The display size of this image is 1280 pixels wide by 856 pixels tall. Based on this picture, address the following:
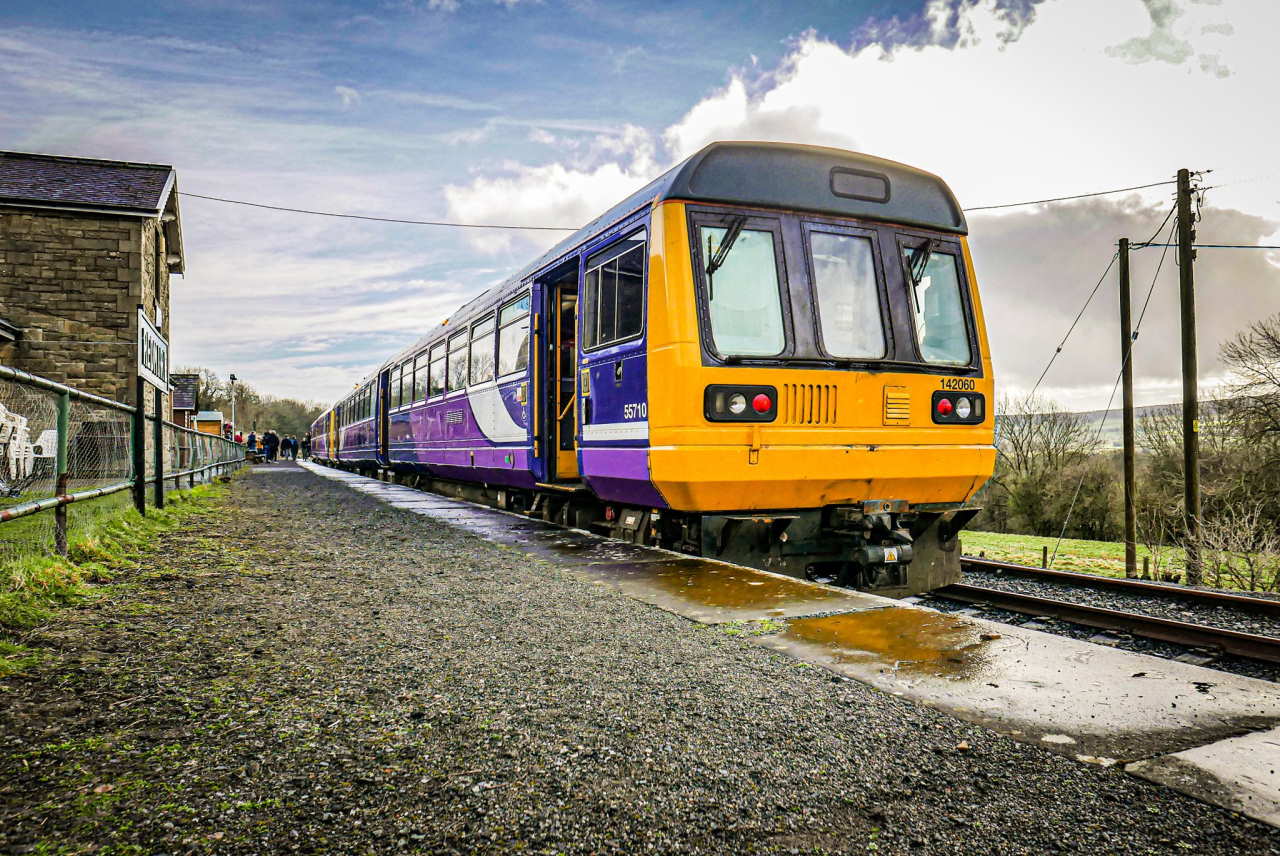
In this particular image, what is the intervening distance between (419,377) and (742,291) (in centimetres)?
1079

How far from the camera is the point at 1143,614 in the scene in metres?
6.68

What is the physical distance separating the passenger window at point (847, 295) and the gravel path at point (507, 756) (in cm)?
274

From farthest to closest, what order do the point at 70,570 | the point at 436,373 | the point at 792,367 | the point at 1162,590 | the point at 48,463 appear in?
the point at 436,373, the point at 1162,590, the point at 792,367, the point at 48,463, the point at 70,570

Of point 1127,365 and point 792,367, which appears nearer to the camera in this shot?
point 792,367

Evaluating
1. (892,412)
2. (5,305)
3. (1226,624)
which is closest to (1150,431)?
(1226,624)

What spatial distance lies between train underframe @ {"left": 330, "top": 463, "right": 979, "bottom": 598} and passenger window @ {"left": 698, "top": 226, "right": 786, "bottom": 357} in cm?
124

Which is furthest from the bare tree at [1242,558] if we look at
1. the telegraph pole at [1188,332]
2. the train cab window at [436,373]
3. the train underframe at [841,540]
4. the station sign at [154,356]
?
the station sign at [154,356]

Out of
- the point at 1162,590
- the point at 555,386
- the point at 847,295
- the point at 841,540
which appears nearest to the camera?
the point at 847,295

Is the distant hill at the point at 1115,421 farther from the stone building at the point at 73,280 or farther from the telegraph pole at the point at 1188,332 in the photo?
the stone building at the point at 73,280

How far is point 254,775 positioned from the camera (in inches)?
85.6

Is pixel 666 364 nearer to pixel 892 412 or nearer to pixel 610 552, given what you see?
pixel 892 412

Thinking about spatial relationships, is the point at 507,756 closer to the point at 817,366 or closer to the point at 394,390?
the point at 817,366

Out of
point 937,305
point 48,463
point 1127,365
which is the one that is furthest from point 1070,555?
point 48,463

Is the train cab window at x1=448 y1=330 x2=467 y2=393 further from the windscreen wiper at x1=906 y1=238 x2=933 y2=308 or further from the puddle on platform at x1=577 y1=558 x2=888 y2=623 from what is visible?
the windscreen wiper at x1=906 y1=238 x2=933 y2=308
